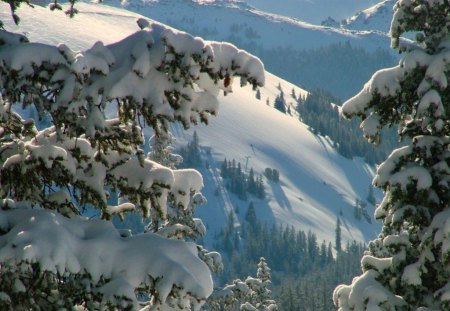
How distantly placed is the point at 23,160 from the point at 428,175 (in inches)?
256

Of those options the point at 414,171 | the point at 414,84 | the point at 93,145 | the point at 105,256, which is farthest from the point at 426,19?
the point at 105,256

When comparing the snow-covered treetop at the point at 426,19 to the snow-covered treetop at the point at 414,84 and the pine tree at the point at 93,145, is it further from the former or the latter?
the pine tree at the point at 93,145

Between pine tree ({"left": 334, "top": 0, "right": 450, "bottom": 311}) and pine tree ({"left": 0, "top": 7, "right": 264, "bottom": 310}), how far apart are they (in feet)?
17.0

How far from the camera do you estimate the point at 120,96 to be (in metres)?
A: 6.26

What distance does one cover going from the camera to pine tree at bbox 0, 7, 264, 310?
587cm

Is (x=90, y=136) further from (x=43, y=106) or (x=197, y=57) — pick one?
(x=197, y=57)

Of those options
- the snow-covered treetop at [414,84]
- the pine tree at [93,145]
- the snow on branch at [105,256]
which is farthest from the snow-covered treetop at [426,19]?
the snow on branch at [105,256]

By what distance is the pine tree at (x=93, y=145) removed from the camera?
587 centimetres

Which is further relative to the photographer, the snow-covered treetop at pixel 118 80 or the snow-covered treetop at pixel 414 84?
the snow-covered treetop at pixel 414 84

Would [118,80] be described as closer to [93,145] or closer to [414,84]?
[93,145]

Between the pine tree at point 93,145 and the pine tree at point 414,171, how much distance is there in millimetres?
5184

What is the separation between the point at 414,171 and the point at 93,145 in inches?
232

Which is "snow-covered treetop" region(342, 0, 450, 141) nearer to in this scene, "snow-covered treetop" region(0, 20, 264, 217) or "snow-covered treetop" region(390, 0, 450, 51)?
"snow-covered treetop" region(390, 0, 450, 51)

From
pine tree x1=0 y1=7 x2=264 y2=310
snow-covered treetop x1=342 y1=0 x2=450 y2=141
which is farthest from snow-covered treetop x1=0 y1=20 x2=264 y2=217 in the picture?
snow-covered treetop x1=342 y1=0 x2=450 y2=141
